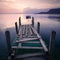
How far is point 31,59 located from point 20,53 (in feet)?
0.76

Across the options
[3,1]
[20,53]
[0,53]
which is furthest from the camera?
[3,1]

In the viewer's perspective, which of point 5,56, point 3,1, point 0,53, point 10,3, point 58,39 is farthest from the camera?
point 10,3

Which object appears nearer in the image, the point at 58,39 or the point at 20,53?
the point at 20,53

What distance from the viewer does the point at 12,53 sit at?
1.81 m

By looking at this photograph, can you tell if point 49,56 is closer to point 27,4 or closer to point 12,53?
point 12,53

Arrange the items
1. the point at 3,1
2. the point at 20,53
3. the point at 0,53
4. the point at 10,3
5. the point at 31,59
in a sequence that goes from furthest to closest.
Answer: the point at 10,3, the point at 3,1, the point at 0,53, the point at 20,53, the point at 31,59

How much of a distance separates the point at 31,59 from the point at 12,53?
10.3 inches

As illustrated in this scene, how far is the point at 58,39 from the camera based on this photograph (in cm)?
424

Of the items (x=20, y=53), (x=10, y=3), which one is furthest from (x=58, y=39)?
(x=20, y=53)

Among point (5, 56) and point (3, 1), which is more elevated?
point (3, 1)

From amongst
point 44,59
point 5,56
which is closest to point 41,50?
point 44,59

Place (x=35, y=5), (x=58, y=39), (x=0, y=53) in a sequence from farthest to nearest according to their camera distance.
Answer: (x=35, y=5) < (x=58, y=39) < (x=0, y=53)

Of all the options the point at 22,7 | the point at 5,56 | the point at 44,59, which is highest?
the point at 22,7

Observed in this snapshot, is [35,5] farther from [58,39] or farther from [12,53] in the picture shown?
[12,53]
